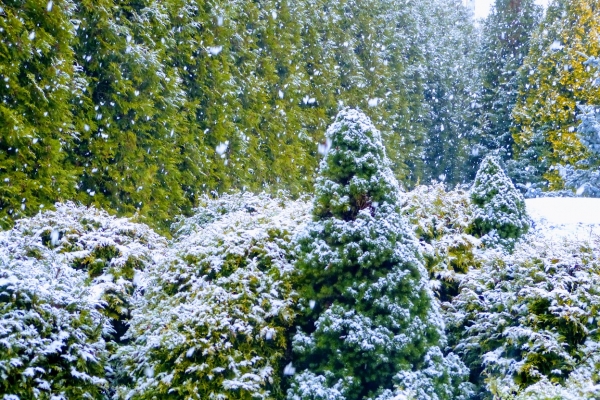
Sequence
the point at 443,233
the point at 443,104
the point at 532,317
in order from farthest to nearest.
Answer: the point at 443,104 < the point at 443,233 < the point at 532,317

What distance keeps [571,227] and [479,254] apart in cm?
257

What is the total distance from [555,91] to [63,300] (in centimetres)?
1758

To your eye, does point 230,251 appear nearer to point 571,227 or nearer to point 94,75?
point 94,75

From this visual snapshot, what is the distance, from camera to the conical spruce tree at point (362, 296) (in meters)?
4.78

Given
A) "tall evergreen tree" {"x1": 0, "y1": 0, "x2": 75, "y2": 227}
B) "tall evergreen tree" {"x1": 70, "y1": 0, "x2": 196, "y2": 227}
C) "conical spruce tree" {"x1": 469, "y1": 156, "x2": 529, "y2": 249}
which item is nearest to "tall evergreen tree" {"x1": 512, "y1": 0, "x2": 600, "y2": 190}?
"conical spruce tree" {"x1": 469, "y1": 156, "x2": 529, "y2": 249}

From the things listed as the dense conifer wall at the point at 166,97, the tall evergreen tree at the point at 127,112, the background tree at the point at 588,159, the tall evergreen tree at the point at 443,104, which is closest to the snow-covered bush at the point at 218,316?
the dense conifer wall at the point at 166,97

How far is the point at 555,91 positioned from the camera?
18547 mm

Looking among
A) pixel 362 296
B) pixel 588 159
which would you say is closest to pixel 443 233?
pixel 362 296

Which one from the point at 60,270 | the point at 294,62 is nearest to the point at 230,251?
the point at 60,270

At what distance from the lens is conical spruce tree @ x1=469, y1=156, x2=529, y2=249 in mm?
7273

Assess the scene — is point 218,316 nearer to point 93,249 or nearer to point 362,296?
point 362,296

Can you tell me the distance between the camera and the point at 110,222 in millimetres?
6160

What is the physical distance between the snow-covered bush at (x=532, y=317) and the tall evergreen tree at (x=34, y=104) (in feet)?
15.7

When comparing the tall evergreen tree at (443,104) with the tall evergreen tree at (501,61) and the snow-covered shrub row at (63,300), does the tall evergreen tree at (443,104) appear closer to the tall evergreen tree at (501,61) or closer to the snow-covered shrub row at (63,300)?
the tall evergreen tree at (501,61)
